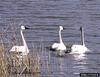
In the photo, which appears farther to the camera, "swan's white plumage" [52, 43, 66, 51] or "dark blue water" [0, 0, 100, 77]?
"swan's white plumage" [52, 43, 66, 51]

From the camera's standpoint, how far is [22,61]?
38.7ft

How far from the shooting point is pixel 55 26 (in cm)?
2188

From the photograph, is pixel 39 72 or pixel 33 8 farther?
pixel 33 8

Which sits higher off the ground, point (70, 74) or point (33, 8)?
point (33, 8)

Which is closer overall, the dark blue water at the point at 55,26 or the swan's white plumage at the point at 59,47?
the dark blue water at the point at 55,26

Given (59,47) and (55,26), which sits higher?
(55,26)

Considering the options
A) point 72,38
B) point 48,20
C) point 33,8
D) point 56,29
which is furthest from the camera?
point 33,8

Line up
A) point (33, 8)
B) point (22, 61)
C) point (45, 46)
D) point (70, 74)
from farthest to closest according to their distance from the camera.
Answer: point (33, 8)
point (45, 46)
point (70, 74)
point (22, 61)

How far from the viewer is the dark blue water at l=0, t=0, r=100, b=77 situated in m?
14.2

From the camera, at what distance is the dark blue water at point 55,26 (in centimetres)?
1420

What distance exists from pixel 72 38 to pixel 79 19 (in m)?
4.47

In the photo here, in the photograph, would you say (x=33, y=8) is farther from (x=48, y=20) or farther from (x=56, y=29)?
(x=56, y=29)

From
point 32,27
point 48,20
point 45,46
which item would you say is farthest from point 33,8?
point 45,46

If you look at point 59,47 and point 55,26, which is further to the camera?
point 55,26
